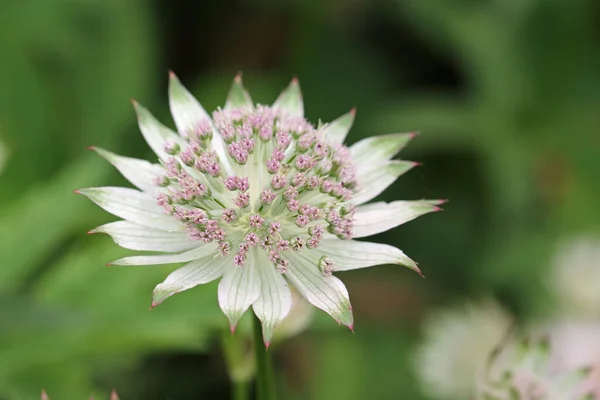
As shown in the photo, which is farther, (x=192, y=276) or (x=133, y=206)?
(x=133, y=206)

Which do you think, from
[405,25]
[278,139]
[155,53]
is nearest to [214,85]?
[155,53]

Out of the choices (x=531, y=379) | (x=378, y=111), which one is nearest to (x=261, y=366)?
(x=531, y=379)

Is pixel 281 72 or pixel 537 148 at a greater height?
pixel 281 72

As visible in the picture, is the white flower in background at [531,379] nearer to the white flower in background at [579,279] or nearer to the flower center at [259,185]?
the flower center at [259,185]

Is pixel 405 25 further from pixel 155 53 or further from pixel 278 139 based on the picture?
pixel 278 139

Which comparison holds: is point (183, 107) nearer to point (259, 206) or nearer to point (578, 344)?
point (259, 206)

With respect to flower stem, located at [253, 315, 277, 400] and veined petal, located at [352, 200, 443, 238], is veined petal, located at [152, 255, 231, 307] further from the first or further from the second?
veined petal, located at [352, 200, 443, 238]
